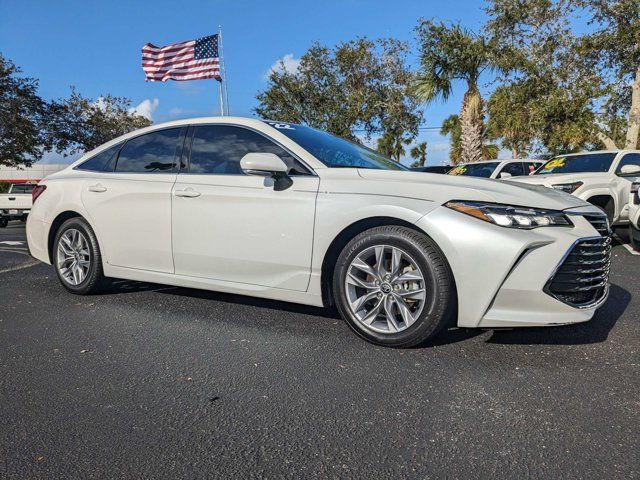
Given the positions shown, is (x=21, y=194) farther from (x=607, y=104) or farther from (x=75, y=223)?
(x=607, y=104)

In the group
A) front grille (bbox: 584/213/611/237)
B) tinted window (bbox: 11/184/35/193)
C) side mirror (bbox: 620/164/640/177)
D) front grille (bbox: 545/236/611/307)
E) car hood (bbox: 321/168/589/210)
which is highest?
side mirror (bbox: 620/164/640/177)

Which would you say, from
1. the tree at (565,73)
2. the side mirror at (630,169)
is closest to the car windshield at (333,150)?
the side mirror at (630,169)

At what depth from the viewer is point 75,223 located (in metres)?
4.78

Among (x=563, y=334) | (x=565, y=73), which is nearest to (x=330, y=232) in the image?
(x=563, y=334)

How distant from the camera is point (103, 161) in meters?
4.80

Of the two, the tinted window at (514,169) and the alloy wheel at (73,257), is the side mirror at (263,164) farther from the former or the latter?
the tinted window at (514,169)

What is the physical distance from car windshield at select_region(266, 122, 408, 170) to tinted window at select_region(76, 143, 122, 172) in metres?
1.70

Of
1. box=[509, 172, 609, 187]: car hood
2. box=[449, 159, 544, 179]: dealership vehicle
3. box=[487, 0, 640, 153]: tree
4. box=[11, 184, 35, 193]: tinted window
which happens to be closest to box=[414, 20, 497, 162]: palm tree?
box=[487, 0, 640, 153]: tree

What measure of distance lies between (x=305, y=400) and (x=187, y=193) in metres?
2.15

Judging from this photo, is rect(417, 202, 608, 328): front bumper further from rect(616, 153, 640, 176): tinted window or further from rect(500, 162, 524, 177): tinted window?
rect(500, 162, 524, 177): tinted window

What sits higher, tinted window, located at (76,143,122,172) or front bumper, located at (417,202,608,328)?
tinted window, located at (76,143,122,172)

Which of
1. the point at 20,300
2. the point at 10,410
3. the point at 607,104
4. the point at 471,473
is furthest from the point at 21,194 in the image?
the point at 607,104

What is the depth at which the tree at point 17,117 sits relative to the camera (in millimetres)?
24309

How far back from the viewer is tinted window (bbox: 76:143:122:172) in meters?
4.73
